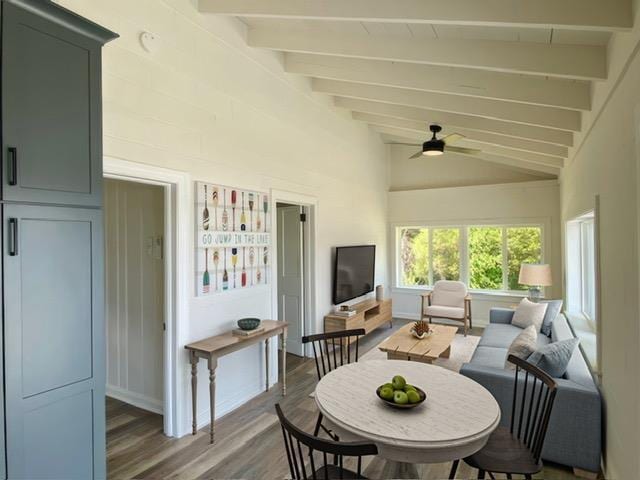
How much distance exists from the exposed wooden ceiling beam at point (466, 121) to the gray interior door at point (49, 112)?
3.65m

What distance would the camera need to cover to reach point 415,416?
1812mm

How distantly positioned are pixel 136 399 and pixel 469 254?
232 inches

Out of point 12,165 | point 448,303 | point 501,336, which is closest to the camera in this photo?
point 12,165

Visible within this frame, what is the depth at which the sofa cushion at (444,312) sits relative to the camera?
6003 millimetres

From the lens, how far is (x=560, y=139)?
149 inches

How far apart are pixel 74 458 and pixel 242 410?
6.02 feet

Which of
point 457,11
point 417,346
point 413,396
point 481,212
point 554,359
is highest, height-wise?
point 457,11

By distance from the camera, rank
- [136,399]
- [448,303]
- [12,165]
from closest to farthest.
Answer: [12,165], [136,399], [448,303]

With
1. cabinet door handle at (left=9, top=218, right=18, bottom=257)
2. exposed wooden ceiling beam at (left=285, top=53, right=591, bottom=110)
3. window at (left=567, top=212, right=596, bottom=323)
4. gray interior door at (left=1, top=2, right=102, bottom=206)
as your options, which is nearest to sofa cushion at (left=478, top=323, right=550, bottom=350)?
window at (left=567, top=212, right=596, bottom=323)

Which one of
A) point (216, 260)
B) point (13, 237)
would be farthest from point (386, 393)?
point (216, 260)

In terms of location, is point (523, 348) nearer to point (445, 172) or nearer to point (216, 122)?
point (216, 122)

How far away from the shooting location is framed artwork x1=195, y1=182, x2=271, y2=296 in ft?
10.4

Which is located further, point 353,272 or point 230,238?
point 353,272

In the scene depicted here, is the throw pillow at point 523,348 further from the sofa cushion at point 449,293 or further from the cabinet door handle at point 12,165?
the cabinet door handle at point 12,165
